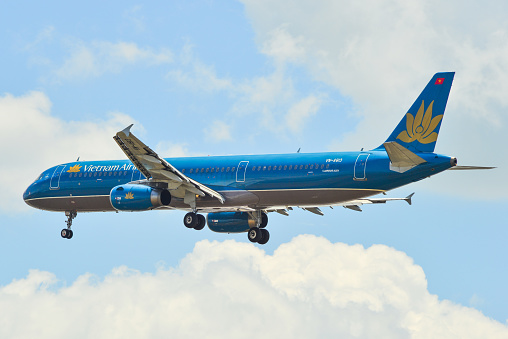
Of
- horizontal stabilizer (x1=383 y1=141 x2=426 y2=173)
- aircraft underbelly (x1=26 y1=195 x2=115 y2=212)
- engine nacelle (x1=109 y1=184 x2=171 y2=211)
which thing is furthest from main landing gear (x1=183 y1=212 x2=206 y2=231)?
horizontal stabilizer (x1=383 y1=141 x2=426 y2=173)

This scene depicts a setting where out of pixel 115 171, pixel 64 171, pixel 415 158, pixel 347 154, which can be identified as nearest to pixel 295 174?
pixel 347 154

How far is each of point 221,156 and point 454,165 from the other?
13.4 metres

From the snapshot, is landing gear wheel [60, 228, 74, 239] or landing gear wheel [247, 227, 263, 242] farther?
landing gear wheel [60, 228, 74, 239]

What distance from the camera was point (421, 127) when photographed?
146 feet

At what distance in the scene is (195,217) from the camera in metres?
50.8

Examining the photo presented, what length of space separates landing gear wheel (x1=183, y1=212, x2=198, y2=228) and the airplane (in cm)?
5

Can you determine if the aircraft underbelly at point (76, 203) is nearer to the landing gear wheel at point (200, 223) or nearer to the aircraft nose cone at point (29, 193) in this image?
the aircraft nose cone at point (29, 193)

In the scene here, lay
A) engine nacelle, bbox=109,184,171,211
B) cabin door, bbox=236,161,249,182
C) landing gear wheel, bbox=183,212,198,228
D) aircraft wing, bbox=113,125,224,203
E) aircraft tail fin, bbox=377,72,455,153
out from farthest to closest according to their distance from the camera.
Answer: landing gear wheel, bbox=183,212,198,228, cabin door, bbox=236,161,249,182, engine nacelle, bbox=109,184,171,211, aircraft wing, bbox=113,125,224,203, aircraft tail fin, bbox=377,72,455,153

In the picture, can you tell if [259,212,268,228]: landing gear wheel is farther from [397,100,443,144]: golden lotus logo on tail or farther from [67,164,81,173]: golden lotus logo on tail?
[397,100,443,144]: golden lotus logo on tail

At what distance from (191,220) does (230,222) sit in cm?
470

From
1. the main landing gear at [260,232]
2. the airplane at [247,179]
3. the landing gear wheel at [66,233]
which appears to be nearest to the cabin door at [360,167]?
the airplane at [247,179]

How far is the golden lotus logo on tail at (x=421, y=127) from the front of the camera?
44.3m

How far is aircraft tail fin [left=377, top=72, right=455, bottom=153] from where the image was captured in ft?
145

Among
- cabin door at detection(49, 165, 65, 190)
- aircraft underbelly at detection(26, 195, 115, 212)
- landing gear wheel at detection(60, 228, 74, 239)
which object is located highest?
cabin door at detection(49, 165, 65, 190)
